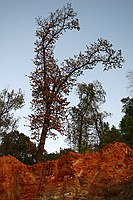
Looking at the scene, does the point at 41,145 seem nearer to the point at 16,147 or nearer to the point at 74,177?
the point at 74,177


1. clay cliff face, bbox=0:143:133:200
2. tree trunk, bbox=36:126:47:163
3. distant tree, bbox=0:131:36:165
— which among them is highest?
distant tree, bbox=0:131:36:165

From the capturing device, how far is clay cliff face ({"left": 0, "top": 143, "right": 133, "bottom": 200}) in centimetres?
1376

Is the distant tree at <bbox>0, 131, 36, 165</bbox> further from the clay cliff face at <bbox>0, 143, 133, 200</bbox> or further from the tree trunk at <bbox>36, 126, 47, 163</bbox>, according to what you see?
the clay cliff face at <bbox>0, 143, 133, 200</bbox>

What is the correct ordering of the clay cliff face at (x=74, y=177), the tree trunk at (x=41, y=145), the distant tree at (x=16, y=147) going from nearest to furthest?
1. the clay cliff face at (x=74, y=177)
2. the tree trunk at (x=41, y=145)
3. the distant tree at (x=16, y=147)

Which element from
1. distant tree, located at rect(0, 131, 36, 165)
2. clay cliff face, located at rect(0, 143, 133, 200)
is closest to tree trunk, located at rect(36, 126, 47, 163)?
clay cliff face, located at rect(0, 143, 133, 200)

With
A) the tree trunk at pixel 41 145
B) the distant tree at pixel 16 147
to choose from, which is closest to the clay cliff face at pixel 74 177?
the tree trunk at pixel 41 145

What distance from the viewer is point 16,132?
132 feet

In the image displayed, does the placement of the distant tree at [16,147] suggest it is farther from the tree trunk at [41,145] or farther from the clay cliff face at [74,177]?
the clay cliff face at [74,177]

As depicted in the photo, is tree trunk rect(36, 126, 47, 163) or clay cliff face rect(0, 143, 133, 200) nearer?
clay cliff face rect(0, 143, 133, 200)

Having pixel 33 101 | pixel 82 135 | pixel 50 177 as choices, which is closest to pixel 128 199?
pixel 50 177

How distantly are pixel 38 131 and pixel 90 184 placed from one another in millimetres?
5810

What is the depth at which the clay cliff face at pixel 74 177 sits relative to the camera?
13.8 meters

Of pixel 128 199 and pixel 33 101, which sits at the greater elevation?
pixel 33 101

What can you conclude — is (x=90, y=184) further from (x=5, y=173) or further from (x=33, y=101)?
(x=33, y=101)
